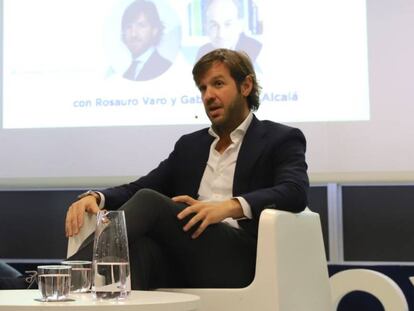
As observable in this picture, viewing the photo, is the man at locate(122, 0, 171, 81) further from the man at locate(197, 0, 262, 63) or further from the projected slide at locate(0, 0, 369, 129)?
the man at locate(197, 0, 262, 63)

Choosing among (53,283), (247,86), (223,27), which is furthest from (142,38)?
(53,283)

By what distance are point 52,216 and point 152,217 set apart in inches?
83.6

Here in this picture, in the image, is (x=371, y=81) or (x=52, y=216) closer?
(x=371, y=81)

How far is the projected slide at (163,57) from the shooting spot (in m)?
3.50

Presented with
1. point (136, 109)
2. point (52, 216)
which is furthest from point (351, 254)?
point (52, 216)

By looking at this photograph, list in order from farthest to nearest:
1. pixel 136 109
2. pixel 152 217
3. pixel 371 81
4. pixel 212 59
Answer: pixel 136 109
pixel 371 81
pixel 212 59
pixel 152 217

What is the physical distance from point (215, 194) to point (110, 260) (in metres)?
0.82

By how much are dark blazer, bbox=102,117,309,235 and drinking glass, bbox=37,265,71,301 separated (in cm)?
69

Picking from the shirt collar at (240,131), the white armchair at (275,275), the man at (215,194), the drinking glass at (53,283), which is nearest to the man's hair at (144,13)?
the man at (215,194)

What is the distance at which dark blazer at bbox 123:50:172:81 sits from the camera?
12.1 feet

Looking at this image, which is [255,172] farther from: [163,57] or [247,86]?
[163,57]

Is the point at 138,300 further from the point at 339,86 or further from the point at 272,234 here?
the point at 339,86

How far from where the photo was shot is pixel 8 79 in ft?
12.6

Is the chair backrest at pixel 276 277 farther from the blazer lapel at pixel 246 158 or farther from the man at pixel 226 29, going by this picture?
the man at pixel 226 29
